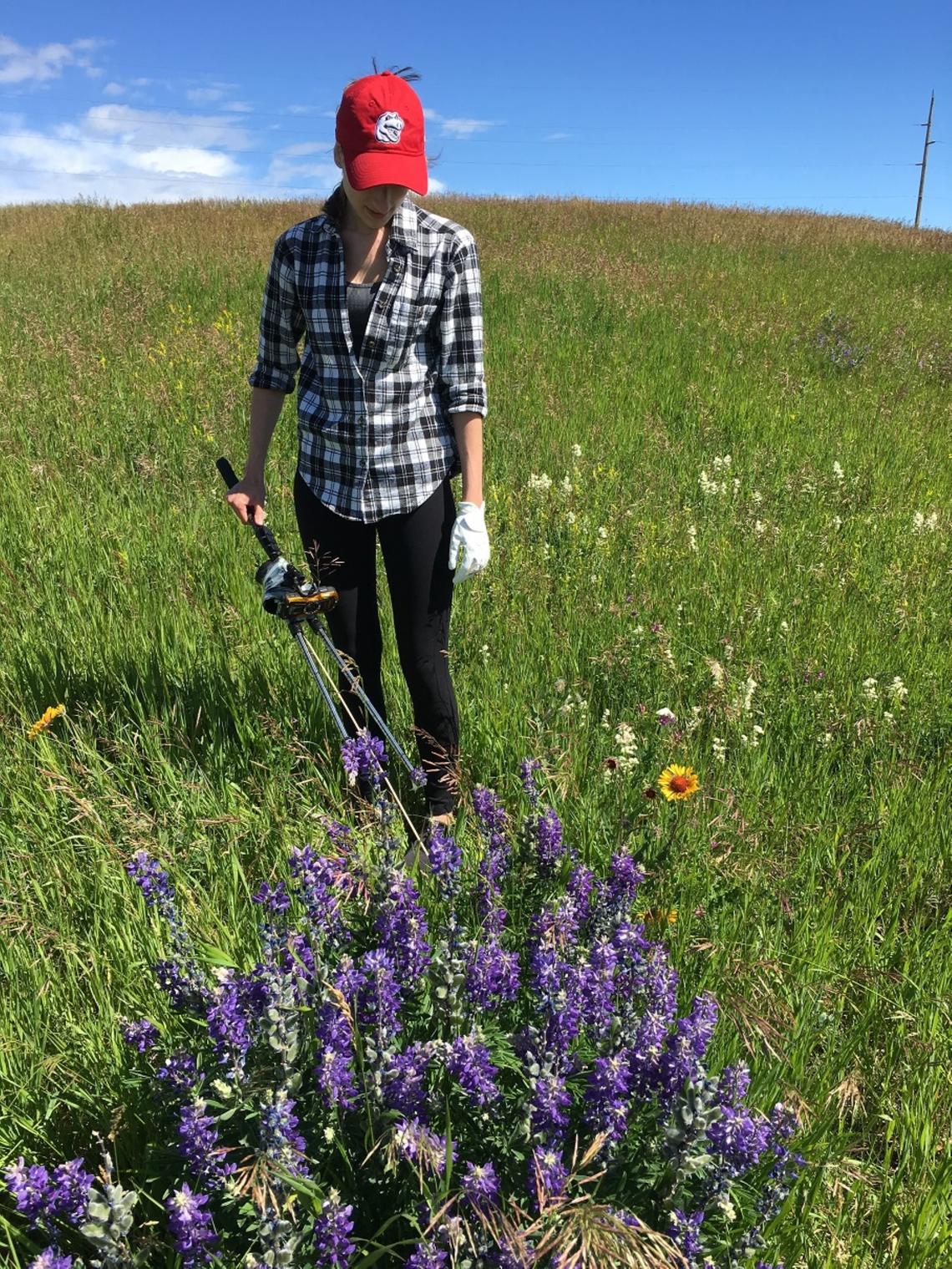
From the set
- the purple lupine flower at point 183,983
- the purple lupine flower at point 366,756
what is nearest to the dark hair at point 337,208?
the purple lupine flower at point 366,756

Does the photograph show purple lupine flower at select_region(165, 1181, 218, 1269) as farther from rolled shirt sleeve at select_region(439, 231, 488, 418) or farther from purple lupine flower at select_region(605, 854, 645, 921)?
rolled shirt sleeve at select_region(439, 231, 488, 418)

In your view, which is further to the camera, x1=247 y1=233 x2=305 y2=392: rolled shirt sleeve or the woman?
x1=247 y1=233 x2=305 y2=392: rolled shirt sleeve

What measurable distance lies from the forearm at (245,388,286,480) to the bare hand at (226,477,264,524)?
0.03 meters

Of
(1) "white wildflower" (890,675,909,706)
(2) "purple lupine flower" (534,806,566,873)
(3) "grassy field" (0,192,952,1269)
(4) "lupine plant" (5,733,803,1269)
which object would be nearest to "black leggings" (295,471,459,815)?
(3) "grassy field" (0,192,952,1269)

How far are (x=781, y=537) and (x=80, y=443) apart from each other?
14.7 ft

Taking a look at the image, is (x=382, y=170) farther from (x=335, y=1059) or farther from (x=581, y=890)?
A: (x=335, y=1059)

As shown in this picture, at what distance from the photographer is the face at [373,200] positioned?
6.81 feet

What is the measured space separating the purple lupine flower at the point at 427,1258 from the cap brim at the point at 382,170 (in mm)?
2199

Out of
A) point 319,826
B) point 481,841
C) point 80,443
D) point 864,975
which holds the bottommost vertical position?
point 864,975

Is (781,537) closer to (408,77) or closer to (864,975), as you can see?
(864,975)

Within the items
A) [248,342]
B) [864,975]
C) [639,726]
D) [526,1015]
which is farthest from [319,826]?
[248,342]

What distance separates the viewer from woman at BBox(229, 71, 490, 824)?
2.11m

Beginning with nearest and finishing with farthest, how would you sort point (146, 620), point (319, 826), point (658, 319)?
point (319, 826) → point (146, 620) → point (658, 319)

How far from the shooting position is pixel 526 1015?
146 cm
